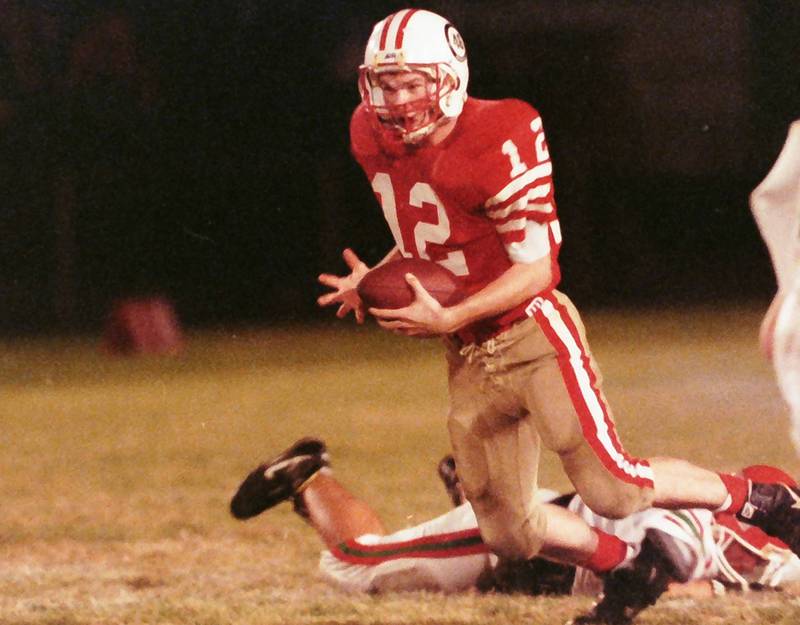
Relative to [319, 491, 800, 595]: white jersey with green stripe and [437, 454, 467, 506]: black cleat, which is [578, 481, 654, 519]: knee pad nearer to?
[319, 491, 800, 595]: white jersey with green stripe

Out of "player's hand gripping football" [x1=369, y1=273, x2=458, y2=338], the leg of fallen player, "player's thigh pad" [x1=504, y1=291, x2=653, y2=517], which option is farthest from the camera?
the leg of fallen player

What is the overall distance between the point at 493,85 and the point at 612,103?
41.0 inches

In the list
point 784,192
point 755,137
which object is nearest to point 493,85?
point 755,137

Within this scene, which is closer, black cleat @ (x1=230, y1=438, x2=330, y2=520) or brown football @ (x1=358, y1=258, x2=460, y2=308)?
brown football @ (x1=358, y1=258, x2=460, y2=308)

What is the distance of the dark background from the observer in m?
8.43

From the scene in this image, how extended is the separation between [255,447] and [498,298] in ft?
7.71

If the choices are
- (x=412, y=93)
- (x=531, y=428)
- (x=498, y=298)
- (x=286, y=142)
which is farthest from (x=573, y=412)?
(x=286, y=142)

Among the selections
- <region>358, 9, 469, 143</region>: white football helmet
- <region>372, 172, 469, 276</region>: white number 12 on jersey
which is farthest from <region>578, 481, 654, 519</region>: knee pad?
<region>358, 9, 469, 143</region>: white football helmet

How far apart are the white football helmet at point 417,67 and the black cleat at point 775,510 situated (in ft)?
3.11

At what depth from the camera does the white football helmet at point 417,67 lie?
2.36m

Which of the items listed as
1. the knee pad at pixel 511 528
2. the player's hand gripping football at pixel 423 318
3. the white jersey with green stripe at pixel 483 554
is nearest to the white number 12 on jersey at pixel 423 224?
the player's hand gripping football at pixel 423 318

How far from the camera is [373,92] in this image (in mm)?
2404

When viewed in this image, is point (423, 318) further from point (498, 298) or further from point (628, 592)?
point (628, 592)

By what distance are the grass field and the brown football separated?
1.92 feet
